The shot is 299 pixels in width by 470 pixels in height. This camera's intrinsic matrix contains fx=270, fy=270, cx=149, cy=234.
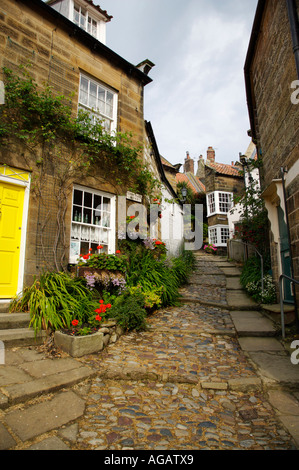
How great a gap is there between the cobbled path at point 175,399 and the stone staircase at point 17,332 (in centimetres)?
85

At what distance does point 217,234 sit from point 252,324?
1530 cm

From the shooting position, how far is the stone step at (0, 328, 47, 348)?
362cm

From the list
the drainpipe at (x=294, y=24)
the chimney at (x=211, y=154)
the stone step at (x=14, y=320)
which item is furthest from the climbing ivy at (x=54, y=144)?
the chimney at (x=211, y=154)

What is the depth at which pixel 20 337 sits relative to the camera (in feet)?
12.2

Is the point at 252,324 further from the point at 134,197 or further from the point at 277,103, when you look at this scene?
the point at 277,103

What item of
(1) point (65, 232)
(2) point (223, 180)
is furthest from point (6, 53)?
(2) point (223, 180)

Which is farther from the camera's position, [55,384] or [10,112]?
[10,112]

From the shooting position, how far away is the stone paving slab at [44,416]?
6.86 feet

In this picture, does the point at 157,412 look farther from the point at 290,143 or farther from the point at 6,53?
the point at 6,53

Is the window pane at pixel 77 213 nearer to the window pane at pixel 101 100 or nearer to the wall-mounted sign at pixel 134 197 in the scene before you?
the wall-mounted sign at pixel 134 197

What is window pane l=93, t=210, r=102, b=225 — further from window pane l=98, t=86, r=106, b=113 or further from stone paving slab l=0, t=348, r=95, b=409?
stone paving slab l=0, t=348, r=95, b=409

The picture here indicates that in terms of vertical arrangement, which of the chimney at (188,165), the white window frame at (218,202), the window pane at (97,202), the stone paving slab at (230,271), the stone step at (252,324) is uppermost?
the chimney at (188,165)

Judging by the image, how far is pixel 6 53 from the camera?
207 inches

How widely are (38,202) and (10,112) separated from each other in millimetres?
1751
